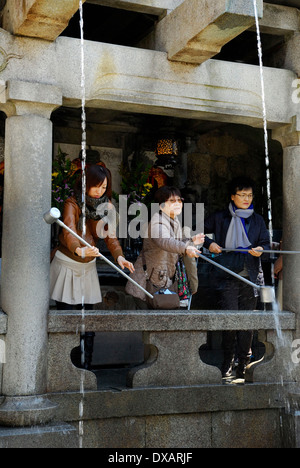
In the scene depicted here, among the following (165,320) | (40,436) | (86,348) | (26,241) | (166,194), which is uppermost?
(166,194)

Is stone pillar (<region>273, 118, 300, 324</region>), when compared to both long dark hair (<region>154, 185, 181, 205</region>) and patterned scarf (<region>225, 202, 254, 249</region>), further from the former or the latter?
long dark hair (<region>154, 185, 181, 205</region>)

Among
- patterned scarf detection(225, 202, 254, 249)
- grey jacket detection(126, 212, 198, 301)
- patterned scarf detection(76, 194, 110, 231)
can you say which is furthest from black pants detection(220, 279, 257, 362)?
patterned scarf detection(76, 194, 110, 231)

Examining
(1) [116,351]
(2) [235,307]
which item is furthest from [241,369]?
(1) [116,351]

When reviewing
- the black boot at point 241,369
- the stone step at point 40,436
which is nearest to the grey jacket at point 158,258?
the black boot at point 241,369

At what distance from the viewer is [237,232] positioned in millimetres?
6461

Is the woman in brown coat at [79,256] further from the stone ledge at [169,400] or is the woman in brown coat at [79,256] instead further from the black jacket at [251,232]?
the black jacket at [251,232]

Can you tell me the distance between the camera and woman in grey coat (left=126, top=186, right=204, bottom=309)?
5.81 metres

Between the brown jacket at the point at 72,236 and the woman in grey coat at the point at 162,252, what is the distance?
0.95 feet

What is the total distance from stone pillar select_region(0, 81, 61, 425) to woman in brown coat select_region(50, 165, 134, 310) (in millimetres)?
400

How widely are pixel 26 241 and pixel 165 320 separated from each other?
140cm

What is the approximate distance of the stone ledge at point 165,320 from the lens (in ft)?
17.8

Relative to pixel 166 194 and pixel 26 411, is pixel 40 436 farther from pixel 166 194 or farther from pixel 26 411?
pixel 166 194

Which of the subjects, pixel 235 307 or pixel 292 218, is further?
pixel 235 307
